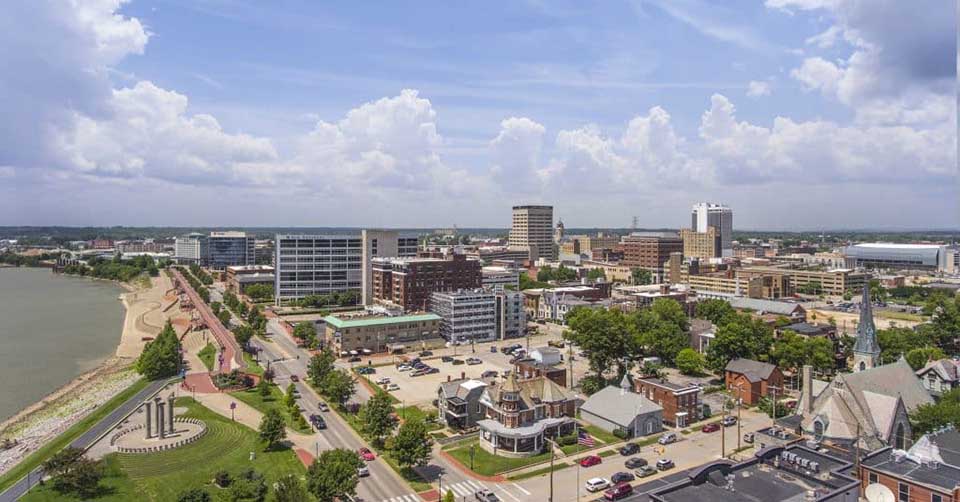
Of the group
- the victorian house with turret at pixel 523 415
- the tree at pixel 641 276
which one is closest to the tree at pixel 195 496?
the victorian house with turret at pixel 523 415

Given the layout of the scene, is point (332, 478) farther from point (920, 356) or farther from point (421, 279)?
point (421, 279)

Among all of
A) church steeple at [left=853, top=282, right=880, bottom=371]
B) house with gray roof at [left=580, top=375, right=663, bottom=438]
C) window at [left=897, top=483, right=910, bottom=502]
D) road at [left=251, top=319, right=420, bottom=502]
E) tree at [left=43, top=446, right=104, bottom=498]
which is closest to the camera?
window at [left=897, top=483, right=910, bottom=502]

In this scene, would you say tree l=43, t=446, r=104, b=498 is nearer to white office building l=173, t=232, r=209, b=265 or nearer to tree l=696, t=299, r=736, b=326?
tree l=696, t=299, r=736, b=326

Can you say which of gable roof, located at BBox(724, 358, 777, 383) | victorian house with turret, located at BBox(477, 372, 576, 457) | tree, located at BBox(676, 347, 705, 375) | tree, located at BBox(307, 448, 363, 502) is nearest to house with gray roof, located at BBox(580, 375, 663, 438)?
victorian house with turret, located at BBox(477, 372, 576, 457)

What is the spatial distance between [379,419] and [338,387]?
293 inches

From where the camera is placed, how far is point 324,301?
89625 millimetres

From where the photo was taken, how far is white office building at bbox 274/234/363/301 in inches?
3686

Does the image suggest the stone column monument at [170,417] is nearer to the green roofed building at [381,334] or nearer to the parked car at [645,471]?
the green roofed building at [381,334]

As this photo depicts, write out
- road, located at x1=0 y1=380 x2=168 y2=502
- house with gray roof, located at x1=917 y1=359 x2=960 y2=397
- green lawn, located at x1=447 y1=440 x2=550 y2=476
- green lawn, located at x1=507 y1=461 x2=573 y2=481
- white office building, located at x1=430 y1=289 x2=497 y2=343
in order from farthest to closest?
white office building, located at x1=430 y1=289 x2=497 y2=343 → house with gray roof, located at x1=917 y1=359 x2=960 y2=397 → green lawn, located at x1=447 y1=440 x2=550 y2=476 → green lawn, located at x1=507 y1=461 x2=573 y2=481 → road, located at x1=0 y1=380 x2=168 y2=502

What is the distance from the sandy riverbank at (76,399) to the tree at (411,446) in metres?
20.9

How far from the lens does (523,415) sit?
33969 millimetres

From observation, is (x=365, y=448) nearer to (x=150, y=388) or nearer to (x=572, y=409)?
(x=572, y=409)

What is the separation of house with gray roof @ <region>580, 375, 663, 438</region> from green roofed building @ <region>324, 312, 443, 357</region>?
2648cm

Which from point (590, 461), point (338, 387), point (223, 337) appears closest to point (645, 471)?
point (590, 461)
